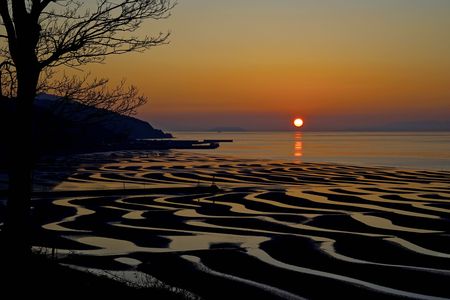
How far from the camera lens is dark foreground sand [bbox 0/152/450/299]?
1822cm

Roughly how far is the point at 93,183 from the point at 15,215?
41.4 m

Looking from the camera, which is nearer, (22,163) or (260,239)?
(22,163)

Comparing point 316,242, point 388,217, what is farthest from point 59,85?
point 388,217

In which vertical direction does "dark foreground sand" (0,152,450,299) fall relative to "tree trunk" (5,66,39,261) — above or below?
below

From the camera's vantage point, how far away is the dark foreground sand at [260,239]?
18219 millimetres

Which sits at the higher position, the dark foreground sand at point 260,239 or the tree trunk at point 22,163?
the tree trunk at point 22,163

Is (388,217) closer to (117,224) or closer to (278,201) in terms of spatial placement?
(278,201)

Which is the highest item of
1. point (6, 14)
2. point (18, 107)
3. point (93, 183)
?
point (6, 14)

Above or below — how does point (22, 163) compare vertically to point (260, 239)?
above

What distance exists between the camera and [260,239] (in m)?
25.8

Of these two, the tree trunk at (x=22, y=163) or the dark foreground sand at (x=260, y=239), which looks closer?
the tree trunk at (x=22, y=163)

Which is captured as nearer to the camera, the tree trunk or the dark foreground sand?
the tree trunk

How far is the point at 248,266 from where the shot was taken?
20.4 metres

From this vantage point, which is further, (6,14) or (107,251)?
(107,251)
